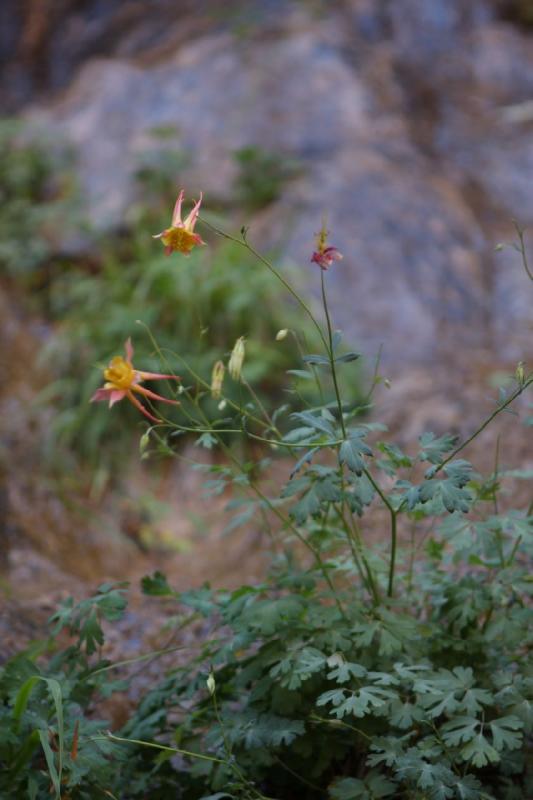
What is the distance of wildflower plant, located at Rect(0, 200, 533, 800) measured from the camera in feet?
4.89

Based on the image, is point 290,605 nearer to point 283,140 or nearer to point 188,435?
point 188,435

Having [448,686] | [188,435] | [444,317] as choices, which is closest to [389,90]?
[444,317]

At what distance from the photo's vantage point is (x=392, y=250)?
4.67m

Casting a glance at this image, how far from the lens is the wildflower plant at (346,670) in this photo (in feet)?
4.89

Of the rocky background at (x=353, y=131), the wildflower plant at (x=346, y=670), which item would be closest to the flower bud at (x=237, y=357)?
the wildflower plant at (x=346, y=670)

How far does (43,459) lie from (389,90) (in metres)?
3.52

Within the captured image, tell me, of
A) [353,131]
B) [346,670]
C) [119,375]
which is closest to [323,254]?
[119,375]

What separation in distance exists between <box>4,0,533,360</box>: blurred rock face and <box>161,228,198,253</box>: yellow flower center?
279 cm

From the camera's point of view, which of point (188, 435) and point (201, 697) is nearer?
point (201, 697)

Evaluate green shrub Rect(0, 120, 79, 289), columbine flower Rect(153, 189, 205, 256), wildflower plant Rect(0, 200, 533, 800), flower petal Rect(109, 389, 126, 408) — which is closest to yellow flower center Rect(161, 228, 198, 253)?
→ columbine flower Rect(153, 189, 205, 256)

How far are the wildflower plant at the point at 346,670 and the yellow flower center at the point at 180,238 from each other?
16 cm

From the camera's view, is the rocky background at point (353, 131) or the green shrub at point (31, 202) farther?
the green shrub at point (31, 202)

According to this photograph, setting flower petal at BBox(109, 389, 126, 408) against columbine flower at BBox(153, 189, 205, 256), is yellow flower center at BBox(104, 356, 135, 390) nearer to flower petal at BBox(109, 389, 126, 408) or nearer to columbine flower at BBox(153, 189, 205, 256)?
flower petal at BBox(109, 389, 126, 408)

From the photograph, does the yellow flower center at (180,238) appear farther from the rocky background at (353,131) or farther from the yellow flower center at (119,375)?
the rocky background at (353,131)
